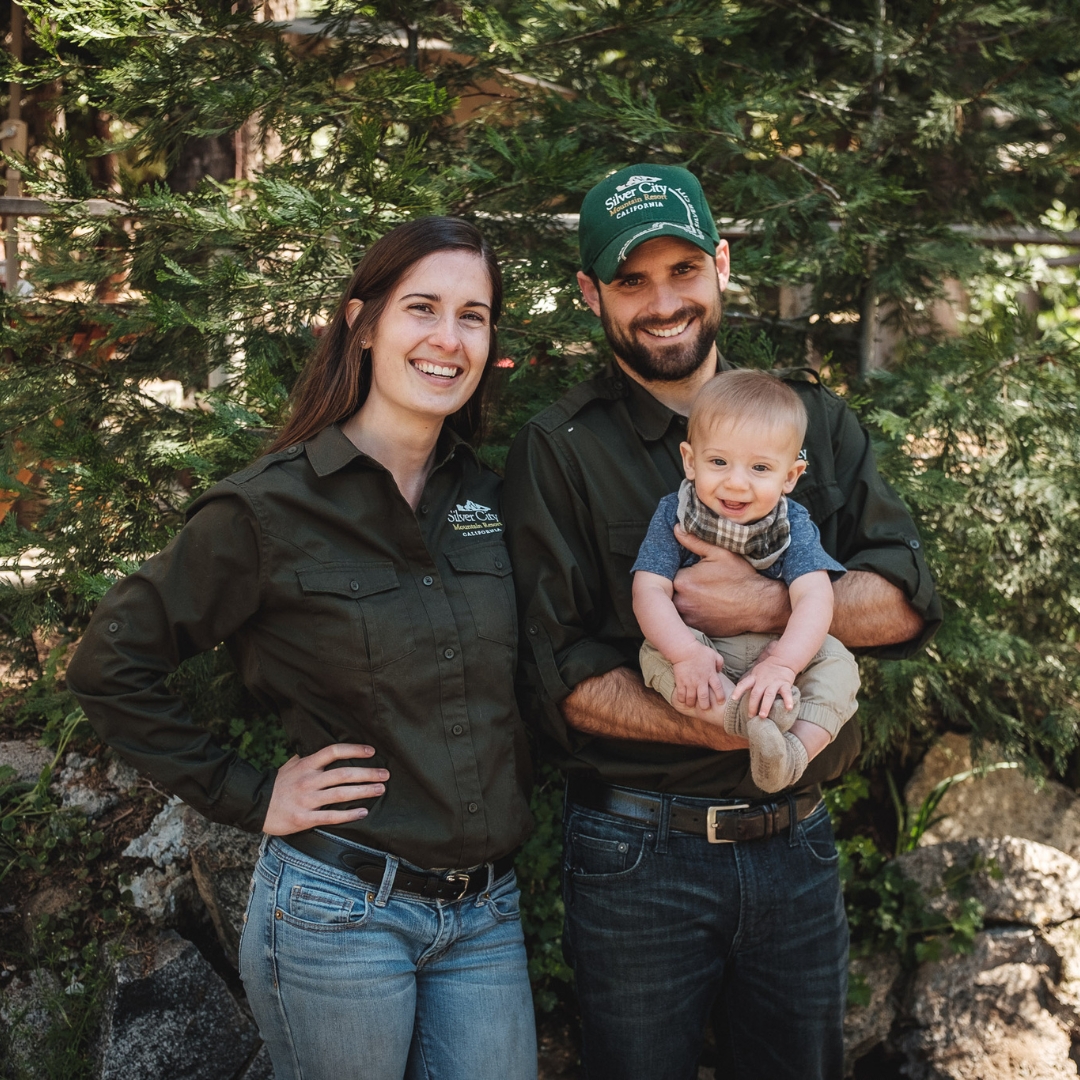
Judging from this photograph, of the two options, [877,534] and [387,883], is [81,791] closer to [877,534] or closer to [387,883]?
[387,883]

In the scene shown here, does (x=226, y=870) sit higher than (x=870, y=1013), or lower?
higher

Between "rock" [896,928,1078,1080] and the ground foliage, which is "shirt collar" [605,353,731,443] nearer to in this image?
the ground foliage

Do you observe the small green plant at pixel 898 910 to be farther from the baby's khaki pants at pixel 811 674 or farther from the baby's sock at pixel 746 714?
the baby's sock at pixel 746 714

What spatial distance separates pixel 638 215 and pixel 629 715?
1228mm

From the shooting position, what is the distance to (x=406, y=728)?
6.64 feet

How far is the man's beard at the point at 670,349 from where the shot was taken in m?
2.45

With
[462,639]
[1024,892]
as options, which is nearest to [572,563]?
[462,639]

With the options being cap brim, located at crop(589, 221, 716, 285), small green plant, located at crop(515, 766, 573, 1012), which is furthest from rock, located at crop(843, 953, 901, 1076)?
cap brim, located at crop(589, 221, 716, 285)

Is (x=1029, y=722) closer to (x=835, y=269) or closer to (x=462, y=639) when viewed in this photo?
(x=835, y=269)

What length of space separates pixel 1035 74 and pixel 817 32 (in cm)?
95

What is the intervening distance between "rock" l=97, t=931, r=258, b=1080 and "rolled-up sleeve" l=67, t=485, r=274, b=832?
135 centimetres

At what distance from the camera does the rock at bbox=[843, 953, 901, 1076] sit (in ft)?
11.2

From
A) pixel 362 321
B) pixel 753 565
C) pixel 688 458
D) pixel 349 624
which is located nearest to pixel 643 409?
pixel 688 458

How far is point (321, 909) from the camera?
194 centimetres
